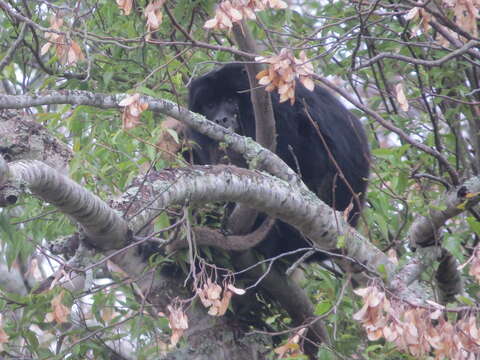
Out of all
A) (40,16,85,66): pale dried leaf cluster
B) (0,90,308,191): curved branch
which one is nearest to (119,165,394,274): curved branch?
(0,90,308,191): curved branch

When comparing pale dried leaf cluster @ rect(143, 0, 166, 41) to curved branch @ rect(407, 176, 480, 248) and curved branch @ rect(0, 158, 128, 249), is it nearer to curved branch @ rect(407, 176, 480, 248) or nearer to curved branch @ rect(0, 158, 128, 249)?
curved branch @ rect(0, 158, 128, 249)

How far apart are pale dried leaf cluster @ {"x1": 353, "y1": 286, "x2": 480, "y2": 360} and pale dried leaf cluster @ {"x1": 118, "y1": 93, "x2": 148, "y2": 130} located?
1050 mm

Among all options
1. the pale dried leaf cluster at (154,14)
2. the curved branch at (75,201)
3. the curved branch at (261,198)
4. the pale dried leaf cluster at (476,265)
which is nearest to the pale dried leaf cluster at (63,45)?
the pale dried leaf cluster at (154,14)

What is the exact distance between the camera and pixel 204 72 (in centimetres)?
552

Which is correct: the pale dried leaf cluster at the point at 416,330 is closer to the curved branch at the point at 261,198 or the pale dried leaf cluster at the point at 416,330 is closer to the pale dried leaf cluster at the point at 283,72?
the curved branch at the point at 261,198

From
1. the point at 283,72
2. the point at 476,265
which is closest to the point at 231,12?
the point at 283,72

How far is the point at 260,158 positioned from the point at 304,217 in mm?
332

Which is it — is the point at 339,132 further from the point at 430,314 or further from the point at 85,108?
the point at 430,314

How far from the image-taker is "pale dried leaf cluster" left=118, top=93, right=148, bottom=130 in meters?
2.86

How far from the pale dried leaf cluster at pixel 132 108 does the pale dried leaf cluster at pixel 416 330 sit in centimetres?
105

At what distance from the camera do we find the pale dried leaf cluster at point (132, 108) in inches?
113

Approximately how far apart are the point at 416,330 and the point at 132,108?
1310 millimetres

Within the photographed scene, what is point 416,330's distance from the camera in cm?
265

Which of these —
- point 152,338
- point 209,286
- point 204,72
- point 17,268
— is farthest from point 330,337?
point 17,268
